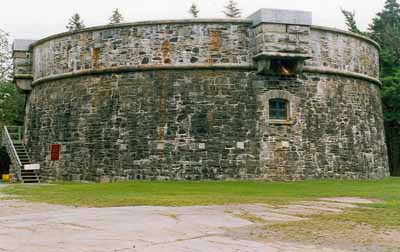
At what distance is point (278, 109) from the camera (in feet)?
67.3

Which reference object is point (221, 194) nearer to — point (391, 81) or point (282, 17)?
point (282, 17)

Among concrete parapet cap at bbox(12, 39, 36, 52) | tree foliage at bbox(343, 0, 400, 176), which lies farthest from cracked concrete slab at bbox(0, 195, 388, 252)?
tree foliage at bbox(343, 0, 400, 176)

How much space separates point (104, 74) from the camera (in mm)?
21062

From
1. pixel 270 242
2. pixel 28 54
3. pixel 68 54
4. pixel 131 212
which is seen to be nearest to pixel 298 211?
pixel 131 212

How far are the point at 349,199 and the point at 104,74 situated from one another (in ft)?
35.0

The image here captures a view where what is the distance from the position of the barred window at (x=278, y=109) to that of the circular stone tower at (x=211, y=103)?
0.04 meters

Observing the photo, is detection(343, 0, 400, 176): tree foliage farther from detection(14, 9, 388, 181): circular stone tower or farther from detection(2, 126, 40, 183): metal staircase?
detection(2, 126, 40, 183): metal staircase

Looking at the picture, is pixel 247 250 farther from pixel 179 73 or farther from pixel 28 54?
pixel 28 54

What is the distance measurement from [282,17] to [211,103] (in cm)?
363

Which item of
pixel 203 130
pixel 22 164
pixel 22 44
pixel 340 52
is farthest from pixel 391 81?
pixel 22 164

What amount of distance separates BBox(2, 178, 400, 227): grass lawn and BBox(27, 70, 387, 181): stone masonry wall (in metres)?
1.02

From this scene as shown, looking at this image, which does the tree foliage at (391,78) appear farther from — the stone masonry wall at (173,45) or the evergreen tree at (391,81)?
the stone masonry wall at (173,45)

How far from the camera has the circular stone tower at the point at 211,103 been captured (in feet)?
64.8

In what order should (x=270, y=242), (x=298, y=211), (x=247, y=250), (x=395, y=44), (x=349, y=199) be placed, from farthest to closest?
(x=395, y=44) → (x=349, y=199) → (x=298, y=211) → (x=270, y=242) → (x=247, y=250)
